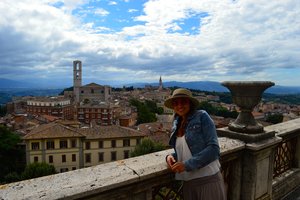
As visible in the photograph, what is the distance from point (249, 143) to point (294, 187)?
1971 mm

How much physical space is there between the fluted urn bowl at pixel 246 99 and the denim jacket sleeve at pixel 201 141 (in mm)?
1102

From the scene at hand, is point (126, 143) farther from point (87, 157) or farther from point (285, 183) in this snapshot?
point (285, 183)

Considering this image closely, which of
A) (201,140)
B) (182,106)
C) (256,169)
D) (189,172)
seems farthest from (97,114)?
(201,140)

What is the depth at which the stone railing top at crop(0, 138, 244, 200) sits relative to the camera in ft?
5.57

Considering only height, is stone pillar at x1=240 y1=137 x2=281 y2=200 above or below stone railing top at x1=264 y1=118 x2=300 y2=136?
below

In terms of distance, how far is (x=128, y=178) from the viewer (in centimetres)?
198

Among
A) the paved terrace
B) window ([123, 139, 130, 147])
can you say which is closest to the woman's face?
the paved terrace

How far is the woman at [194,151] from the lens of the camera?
81.0 inches

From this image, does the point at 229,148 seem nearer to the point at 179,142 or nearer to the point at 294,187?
the point at 179,142

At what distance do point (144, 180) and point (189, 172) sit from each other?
15.3 inches

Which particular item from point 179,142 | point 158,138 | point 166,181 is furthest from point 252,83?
point 158,138

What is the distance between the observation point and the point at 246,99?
3.10 m

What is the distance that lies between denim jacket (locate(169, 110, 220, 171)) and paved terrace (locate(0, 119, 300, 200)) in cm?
32

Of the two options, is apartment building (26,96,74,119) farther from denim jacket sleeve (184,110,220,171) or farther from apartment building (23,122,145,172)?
denim jacket sleeve (184,110,220,171)
